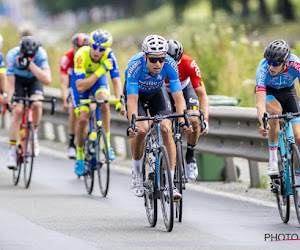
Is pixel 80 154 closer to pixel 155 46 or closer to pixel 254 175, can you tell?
pixel 254 175

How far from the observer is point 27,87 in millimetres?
15852

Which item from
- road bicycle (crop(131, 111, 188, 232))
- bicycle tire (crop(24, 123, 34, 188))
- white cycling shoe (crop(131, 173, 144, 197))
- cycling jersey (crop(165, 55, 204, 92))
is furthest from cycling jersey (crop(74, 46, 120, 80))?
road bicycle (crop(131, 111, 188, 232))

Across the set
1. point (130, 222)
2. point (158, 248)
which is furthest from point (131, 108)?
point (158, 248)

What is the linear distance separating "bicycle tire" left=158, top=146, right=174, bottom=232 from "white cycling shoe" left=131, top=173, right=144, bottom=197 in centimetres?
46

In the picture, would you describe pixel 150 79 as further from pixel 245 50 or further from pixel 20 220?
pixel 245 50

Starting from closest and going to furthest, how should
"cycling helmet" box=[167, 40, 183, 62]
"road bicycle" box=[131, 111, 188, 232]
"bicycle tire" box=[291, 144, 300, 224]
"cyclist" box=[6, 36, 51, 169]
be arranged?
1. "road bicycle" box=[131, 111, 188, 232]
2. "bicycle tire" box=[291, 144, 300, 224]
3. "cycling helmet" box=[167, 40, 183, 62]
4. "cyclist" box=[6, 36, 51, 169]

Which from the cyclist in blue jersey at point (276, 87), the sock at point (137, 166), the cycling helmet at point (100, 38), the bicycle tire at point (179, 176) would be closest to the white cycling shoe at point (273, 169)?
the cyclist in blue jersey at point (276, 87)

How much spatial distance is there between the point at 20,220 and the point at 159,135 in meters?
1.87

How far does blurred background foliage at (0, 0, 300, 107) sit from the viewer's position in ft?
69.0

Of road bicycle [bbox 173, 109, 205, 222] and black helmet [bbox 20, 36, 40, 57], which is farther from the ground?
black helmet [bbox 20, 36, 40, 57]

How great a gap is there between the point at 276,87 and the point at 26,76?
4880 mm

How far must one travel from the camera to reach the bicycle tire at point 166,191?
35.4 feet

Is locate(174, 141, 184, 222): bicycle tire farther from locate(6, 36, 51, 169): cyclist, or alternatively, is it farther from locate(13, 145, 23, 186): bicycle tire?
locate(13, 145, 23, 186): bicycle tire

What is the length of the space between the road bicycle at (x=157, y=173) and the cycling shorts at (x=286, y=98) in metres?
1.26
